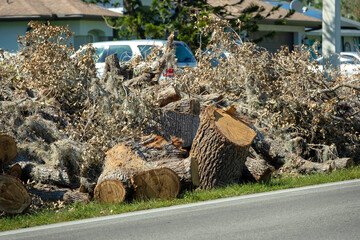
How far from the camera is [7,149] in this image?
7668 millimetres

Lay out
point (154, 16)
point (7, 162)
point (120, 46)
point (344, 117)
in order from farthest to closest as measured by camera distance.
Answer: point (154, 16) → point (120, 46) → point (344, 117) → point (7, 162)

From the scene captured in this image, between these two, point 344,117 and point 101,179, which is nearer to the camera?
point 101,179

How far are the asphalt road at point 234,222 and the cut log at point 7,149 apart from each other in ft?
4.99

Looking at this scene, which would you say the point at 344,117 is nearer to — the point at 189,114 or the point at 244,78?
the point at 244,78

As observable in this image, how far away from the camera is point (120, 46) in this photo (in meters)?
16.4

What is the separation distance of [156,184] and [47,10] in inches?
786

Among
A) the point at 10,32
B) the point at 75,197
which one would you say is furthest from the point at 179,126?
the point at 10,32

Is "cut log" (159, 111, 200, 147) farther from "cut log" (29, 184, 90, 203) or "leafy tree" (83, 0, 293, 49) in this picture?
"leafy tree" (83, 0, 293, 49)

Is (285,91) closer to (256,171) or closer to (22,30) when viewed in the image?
(256,171)

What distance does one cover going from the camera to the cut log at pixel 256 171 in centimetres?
884

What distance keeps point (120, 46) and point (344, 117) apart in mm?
→ 7570

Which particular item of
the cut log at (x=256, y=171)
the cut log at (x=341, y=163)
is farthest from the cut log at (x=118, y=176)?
the cut log at (x=341, y=163)

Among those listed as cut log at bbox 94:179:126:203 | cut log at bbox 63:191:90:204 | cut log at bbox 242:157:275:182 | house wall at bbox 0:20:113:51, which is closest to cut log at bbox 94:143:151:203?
cut log at bbox 94:179:126:203

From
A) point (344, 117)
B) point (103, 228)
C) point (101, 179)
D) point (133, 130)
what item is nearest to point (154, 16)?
point (344, 117)
